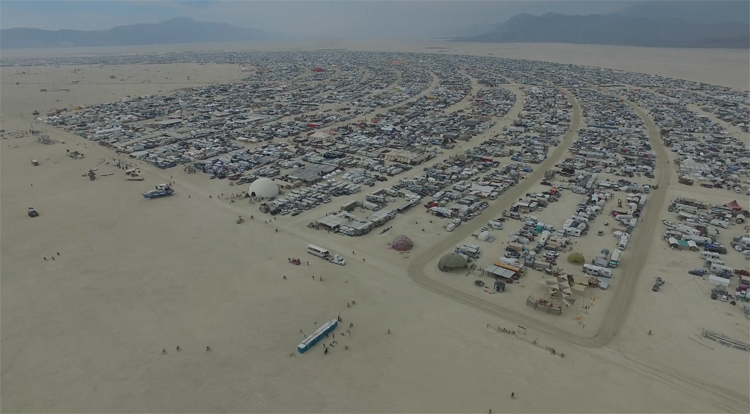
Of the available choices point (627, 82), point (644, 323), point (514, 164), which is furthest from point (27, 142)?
point (627, 82)

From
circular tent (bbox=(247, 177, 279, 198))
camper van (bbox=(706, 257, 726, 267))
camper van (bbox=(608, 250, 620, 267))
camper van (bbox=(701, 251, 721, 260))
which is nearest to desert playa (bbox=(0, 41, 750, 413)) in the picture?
camper van (bbox=(706, 257, 726, 267))

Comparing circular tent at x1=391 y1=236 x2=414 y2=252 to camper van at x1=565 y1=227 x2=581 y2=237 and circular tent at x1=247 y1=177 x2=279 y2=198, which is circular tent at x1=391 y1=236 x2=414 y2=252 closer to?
camper van at x1=565 y1=227 x2=581 y2=237

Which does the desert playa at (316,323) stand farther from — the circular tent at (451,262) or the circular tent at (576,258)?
the circular tent at (576,258)

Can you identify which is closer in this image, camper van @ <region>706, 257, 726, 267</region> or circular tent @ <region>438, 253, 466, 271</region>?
circular tent @ <region>438, 253, 466, 271</region>

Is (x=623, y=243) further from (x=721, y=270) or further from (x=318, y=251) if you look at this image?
(x=318, y=251)

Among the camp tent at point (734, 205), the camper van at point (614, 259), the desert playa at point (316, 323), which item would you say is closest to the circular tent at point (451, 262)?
the desert playa at point (316, 323)

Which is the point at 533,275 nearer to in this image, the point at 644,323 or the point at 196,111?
the point at 644,323
